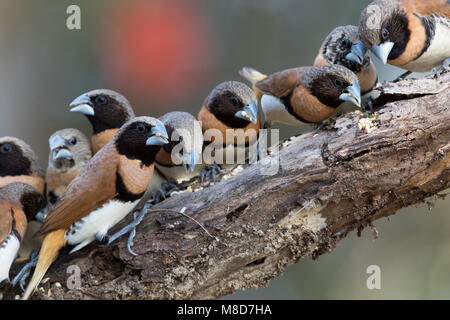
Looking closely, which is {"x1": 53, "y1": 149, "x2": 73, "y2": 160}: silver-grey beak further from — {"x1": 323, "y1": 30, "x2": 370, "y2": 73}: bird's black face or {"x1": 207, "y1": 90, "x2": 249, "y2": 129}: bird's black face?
{"x1": 323, "y1": 30, "x2": 370, "y2": 73}: bird's black face

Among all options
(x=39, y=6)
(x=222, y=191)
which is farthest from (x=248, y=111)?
(x=39, y=6)

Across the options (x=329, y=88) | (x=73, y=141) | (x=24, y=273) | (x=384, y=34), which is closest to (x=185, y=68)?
(x=73, y=141)

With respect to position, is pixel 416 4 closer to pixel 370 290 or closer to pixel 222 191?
pixel 222 191

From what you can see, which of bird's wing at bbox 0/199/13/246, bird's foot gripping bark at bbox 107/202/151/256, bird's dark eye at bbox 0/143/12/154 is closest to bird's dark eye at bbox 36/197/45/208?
bird's wing at bbox 0/199/13/246

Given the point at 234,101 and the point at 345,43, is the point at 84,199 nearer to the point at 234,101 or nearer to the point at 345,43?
the point at 234,101
